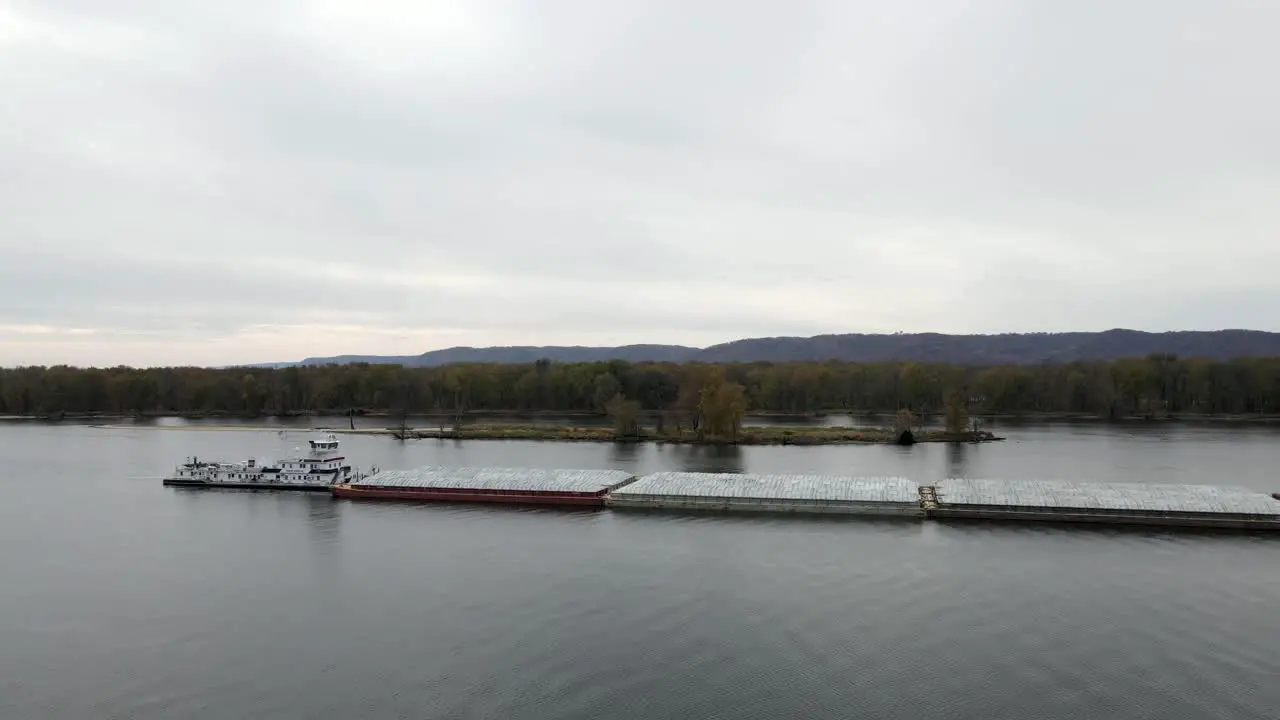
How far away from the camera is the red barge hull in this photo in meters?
48.5

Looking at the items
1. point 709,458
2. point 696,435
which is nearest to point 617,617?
point 709,458

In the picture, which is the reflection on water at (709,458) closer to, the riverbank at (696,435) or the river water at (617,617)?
the riverbank at (696,435)

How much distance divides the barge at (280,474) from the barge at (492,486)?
126 inches

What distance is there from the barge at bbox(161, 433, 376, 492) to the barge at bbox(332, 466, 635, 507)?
321 cm

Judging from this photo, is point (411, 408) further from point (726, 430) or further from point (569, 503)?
point (569, 503)

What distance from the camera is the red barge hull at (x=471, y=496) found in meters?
48.5

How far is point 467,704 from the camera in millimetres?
21438

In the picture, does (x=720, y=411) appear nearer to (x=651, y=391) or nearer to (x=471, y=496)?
(x=471, y=496)

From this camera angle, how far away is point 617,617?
27.6 meters

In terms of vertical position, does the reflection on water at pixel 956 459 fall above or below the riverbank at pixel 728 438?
below

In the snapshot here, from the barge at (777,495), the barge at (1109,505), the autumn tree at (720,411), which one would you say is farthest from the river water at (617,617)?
the autumn tree at (720,411)

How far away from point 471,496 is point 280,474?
17126mm

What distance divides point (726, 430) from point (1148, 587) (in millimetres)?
55775

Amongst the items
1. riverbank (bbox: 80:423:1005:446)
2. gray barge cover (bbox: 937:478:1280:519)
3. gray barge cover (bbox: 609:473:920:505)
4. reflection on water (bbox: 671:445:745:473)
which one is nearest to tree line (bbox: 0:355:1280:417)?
riverbank (bbox: 80:423:1005:446)
